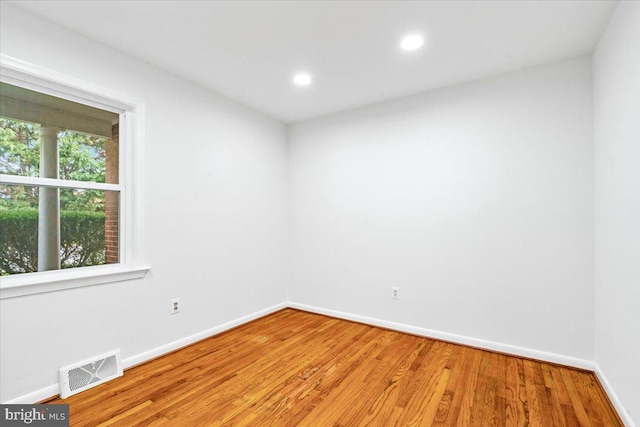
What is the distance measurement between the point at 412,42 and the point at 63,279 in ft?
9.80

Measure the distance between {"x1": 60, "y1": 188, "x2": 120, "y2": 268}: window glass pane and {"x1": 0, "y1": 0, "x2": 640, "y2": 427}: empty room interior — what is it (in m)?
0.02

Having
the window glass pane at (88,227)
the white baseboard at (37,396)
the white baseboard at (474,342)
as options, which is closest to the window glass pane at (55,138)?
the window glass pane at (88,227)

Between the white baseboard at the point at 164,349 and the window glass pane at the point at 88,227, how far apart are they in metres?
0.80

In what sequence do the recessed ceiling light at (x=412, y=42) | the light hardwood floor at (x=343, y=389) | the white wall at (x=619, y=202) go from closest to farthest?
the white wall at (x=619, y=202) < the light hardwood floor at (x=343, y=389) < the recessed ceiling light at (x=412, y=42)

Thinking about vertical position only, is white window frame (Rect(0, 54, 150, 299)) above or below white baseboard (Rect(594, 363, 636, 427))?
above

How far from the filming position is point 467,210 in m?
2.88

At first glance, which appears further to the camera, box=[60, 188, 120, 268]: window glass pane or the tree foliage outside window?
box=[60, 188, 120, 268]: window glass pane

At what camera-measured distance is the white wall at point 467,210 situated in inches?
96.7

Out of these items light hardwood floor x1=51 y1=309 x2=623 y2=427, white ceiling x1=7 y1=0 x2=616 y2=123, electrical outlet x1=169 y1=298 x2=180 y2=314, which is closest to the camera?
light hardwood floor x1=51 y1=309 x2=623 y2=427

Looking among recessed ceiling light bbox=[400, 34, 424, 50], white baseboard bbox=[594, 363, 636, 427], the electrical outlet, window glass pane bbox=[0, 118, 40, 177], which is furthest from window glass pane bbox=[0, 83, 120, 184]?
white baseboard bbox=[594, 363, 636, 427]

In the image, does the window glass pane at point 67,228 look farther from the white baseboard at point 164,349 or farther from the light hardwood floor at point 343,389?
the light hardwood floor at point 343,389

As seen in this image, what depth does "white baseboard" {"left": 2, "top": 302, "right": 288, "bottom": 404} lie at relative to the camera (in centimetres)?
191

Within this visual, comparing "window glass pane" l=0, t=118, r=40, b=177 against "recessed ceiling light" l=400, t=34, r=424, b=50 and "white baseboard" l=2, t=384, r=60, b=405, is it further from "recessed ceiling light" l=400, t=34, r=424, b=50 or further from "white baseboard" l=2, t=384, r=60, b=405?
"recessed ceiling light" l=400, t=34, r=424, b=50

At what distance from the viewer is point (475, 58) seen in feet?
8.13
